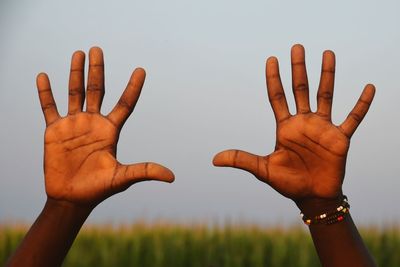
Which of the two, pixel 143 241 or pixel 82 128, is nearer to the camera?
pixel 82 128

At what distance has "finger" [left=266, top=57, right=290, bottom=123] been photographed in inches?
141

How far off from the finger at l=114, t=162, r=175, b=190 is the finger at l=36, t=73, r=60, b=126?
54cm

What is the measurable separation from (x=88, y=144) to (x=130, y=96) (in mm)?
344

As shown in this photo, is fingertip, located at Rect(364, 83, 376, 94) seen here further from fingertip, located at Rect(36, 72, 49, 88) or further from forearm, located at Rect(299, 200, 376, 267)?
fingertip, located at Rect(36, 72, 49, 88)

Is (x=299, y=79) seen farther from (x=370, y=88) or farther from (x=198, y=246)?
(x=198, y=246)

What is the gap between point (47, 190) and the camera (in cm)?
355

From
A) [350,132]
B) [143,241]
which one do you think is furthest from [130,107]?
[143,241]

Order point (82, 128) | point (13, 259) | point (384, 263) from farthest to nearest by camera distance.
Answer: point (384, 263) → point (82, 128) → point (13, 259)

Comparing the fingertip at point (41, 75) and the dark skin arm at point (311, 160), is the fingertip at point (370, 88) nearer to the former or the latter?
the dark skin arm at point (311, 160)

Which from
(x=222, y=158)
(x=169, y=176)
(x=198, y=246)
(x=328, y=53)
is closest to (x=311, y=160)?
(x=222, y=158)

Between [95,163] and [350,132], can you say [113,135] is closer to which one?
[95,163]

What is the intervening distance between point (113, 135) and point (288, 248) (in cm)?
504

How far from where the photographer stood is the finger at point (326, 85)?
142 inches

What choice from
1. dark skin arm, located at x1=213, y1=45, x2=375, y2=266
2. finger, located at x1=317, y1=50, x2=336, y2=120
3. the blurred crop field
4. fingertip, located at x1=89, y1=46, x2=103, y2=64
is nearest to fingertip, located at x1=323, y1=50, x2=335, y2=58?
finger, located at x1=317, y1=50, x2=336, y2=120
